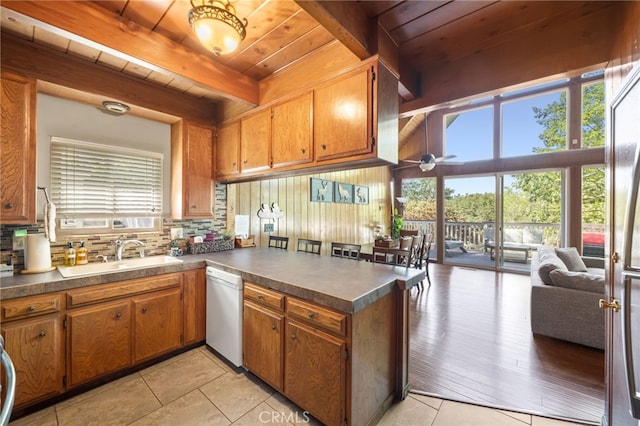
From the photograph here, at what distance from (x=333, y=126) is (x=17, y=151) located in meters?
2.28

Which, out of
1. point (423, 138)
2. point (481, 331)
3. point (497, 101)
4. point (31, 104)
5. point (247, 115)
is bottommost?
point (481, 331)

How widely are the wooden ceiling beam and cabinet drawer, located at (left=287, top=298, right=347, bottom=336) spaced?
5.49ft

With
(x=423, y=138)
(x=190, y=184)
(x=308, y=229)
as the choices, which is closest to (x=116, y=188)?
(x=190, y=184)

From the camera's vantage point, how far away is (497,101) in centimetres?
609

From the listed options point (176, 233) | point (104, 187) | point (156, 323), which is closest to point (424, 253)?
point (176, 233)

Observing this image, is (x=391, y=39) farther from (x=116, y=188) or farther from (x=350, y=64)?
(x=116, y=188)

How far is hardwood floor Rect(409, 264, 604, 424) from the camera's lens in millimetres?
1854

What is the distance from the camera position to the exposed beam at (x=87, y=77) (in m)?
1.83

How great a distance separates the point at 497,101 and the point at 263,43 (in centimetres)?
639

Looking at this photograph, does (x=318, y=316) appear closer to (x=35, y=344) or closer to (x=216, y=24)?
(x=216, y=24)

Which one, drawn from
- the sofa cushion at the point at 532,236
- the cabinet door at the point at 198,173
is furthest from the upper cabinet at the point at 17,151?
the sofa cushion at the point at 532,236

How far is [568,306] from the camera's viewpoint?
8.55 ft

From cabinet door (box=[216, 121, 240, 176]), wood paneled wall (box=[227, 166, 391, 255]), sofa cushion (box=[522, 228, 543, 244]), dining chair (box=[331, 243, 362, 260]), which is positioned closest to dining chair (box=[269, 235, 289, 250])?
wood paneled wall (box=[227, 166, 391, 255])

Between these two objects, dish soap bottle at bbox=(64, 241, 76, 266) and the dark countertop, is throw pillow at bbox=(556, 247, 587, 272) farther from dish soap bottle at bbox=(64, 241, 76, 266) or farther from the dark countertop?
dish soap bottle at bbox=(64, 241, 76, 266)
